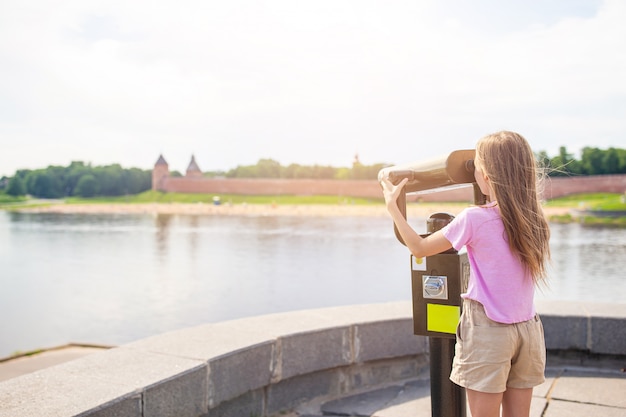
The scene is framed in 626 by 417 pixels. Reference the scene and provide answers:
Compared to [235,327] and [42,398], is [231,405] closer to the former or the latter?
[235,327]

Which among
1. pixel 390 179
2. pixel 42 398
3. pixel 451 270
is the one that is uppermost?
pixel 390 179

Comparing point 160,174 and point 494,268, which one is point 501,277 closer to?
point 494,268

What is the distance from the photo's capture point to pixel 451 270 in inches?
104

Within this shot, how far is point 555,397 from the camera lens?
3.80 metres

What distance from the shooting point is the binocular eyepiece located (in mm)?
2543

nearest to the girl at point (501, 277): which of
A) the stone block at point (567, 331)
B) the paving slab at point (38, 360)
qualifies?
the stone block at point (567, 331)

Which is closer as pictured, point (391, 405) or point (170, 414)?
point (170, 414)

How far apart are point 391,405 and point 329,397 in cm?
40

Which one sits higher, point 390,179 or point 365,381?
point 390,179

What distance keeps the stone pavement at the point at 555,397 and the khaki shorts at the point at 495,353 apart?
145 cm

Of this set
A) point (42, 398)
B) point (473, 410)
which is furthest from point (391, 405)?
point (42, 398)

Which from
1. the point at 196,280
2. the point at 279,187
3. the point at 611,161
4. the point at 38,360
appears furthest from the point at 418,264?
the point at 611,161

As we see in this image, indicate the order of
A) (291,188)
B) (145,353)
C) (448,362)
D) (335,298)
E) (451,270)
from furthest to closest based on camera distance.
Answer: (291,188)
(335,298)
(145,353)
(448,362)
(451,270)

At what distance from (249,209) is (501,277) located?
92.3 metres
